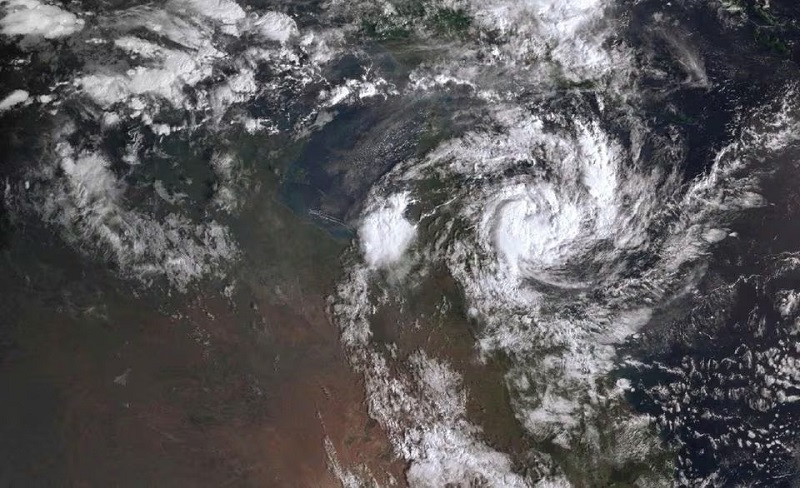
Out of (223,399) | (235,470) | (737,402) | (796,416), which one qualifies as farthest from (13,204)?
(796,416)

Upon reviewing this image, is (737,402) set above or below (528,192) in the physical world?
below

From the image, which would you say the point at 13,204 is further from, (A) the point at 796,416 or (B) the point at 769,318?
(A) the point at 796,416

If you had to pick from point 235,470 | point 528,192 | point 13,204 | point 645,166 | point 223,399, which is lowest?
point 235,470

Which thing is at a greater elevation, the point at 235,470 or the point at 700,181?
the point at 700,181

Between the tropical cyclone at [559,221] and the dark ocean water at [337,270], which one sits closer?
the dark ocean water at [337,270]

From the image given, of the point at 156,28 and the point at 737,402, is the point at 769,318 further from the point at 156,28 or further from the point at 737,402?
Answer: the point at 156,28

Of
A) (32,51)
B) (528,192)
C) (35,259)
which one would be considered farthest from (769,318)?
(32,51)

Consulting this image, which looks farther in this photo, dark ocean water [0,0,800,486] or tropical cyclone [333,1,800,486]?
tropical cyclone [333,1,800,486]

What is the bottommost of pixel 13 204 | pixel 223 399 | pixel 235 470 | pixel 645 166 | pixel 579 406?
pixel 235 470

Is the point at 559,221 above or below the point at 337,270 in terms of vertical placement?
above
